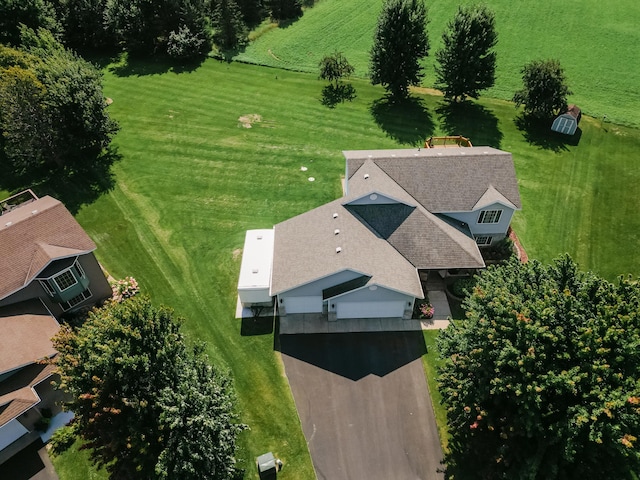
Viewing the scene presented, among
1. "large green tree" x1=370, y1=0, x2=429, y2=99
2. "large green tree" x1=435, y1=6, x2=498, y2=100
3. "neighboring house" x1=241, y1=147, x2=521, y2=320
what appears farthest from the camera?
"large green tree" x1=370, y1=0, x2=429, y2=99

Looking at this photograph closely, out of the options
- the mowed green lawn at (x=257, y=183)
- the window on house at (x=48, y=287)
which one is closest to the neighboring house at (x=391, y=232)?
the mowed green lawn at (x=257, y=183)

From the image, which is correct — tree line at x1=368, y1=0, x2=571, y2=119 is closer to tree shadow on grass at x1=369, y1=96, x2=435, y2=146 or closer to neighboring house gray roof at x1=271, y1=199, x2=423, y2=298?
tree shadow on grass at x1=369, y1=96, x2=435, y2=146

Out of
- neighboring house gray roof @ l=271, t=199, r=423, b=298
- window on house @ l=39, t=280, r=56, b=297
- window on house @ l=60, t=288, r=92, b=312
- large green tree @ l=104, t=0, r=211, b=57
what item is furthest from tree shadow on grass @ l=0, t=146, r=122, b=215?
large green tree @ l=104, t=0, r=211, b=57

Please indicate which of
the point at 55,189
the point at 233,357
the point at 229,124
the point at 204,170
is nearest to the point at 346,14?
the point at 229,124

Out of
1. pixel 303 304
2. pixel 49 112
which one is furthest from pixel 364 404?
pixel 49 112

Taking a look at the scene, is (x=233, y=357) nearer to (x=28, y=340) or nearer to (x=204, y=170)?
(x=28, y=340)

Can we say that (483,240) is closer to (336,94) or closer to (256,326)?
(256,326)
